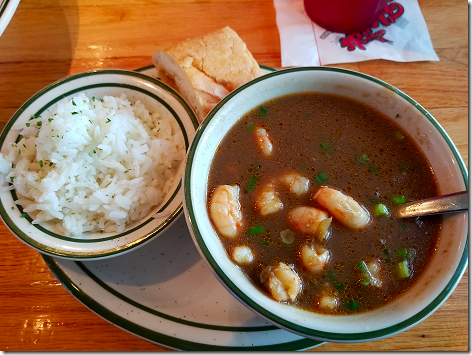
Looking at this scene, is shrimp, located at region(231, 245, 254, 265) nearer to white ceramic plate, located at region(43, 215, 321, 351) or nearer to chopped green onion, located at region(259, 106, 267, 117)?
white ceramic plate, located at region(43, 215, 321, 351)

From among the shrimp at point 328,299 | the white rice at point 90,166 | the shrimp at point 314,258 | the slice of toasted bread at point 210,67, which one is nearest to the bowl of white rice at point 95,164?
the white rice at point 90,166

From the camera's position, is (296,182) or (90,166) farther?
(90,166)

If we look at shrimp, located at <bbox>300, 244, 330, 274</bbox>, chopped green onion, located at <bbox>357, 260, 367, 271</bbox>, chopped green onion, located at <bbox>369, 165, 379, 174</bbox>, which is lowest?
chopped green onion, located at <bbox>357, 260, 367, 271</bbox>

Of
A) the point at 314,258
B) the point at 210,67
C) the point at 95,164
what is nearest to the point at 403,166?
the point at 314,258

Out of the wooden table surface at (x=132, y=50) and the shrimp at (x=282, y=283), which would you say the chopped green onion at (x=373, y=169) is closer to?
the shrimp at (x=282, y=283)

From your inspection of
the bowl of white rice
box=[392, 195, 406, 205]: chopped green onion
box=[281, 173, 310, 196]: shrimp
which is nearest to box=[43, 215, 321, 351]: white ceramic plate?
the bowl of white rice

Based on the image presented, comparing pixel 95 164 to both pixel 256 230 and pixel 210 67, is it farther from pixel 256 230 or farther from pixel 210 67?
pixel 256 230
